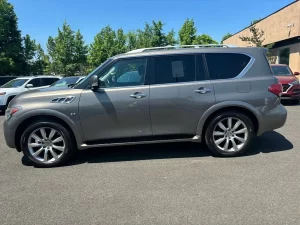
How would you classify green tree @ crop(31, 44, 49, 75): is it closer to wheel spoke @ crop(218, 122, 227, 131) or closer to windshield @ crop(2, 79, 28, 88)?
windshield @ crop(2, 79, 28, 88)

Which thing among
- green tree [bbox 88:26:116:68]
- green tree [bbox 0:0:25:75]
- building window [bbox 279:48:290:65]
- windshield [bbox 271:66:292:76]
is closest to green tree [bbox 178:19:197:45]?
green tree [bbox 88:26:116:68]

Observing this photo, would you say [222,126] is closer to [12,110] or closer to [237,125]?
[237,125]

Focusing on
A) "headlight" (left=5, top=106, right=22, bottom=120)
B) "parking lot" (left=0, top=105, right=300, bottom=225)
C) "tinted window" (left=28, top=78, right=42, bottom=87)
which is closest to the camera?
"parking lot" (left=0, top=105, right=300, bottom=225)

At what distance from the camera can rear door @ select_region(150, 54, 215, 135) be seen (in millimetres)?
4621

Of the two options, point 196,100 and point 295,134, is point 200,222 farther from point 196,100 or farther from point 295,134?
point 295,134

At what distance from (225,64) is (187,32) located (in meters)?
38.5

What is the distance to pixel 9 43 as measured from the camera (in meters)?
33.1

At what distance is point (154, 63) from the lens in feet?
15.5

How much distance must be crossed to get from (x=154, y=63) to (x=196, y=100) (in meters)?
0.98

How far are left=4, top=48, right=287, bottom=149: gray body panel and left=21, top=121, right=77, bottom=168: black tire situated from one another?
0.13 metres

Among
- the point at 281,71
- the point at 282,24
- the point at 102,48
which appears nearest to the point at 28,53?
the point at 102,48

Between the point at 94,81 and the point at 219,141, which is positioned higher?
the point at 94,81

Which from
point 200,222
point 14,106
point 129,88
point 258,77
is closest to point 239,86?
point 258,77

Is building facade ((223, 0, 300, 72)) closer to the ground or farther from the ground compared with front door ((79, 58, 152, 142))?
farther from the ground
